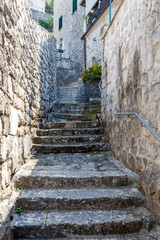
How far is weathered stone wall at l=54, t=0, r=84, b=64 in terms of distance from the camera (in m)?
13.4

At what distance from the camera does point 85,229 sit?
1.76 meters

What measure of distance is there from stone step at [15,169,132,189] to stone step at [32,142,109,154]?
1058 millimetres

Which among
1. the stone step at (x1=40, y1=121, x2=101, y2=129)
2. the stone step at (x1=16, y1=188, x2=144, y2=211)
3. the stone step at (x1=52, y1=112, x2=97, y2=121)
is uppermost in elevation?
the stone step at (x1=52, y1=112, x2=97, y2=121)

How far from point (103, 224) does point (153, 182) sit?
0.62m

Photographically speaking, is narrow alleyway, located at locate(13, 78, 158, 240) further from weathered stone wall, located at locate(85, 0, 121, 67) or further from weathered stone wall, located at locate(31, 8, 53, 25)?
weathered stone wall, located at locate(31, 8, 53, 25)

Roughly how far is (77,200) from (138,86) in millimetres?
1456

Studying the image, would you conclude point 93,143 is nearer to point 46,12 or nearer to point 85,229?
point 85,229

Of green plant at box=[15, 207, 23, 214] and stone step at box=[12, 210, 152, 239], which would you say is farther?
green plant at box=[15, 207, 23, 214]

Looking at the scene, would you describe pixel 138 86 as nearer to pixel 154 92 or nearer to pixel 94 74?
pixel 154 92

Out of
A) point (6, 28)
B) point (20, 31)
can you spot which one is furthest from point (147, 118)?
point (20, 31)

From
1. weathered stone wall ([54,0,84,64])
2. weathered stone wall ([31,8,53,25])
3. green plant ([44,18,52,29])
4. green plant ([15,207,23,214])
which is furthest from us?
green plant ([44,18,52,29])

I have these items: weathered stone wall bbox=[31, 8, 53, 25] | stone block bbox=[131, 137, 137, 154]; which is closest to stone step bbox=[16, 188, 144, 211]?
stone block bbox=[131, 137, 137, 154]

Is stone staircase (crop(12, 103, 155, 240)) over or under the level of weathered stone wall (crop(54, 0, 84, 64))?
under

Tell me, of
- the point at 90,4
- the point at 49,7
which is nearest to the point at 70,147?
the point at 90,4
